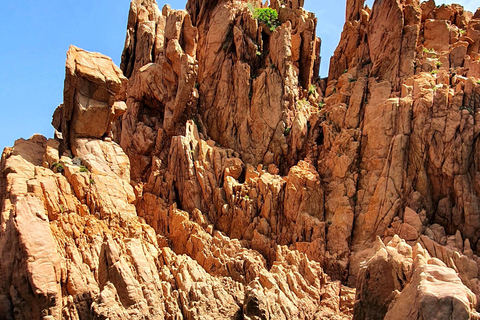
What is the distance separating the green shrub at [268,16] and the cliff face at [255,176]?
76cm

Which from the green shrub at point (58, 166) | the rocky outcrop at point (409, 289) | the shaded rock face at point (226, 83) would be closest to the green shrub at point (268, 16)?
the shaded rock face at point (226, 83)

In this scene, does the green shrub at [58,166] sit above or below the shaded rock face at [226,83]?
below

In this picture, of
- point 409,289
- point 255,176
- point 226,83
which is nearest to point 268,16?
point 226,83

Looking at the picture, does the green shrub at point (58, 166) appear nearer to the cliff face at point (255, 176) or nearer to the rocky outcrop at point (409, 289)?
the cliff face at point (255, 176)

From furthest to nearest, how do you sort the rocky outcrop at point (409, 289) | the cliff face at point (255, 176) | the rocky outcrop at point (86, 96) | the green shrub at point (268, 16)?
the green shrub at point (268, 16) < the rocky outcrop at point (86, 96) < the cliff face at point (255, 176) < the rocky outcrop at point (409, 289)

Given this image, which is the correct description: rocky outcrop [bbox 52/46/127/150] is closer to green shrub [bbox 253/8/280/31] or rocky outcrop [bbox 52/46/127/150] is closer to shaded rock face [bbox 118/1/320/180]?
shaded rock face [bbox 118/1/320/180]

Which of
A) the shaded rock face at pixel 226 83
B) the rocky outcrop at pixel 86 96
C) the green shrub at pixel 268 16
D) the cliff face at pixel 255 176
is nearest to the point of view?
the cliff face at pixel 255 176

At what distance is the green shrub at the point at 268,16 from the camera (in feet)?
143

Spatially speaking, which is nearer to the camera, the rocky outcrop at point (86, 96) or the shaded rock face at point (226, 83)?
the rocky outcrop at point (86, 96)

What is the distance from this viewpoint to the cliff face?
83.5 ft

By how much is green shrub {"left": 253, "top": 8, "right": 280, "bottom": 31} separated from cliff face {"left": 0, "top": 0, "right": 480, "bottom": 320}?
0.76 metres

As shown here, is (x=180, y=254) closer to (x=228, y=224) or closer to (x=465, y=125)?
(x=228, y=224)

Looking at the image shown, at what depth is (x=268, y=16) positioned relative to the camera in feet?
143

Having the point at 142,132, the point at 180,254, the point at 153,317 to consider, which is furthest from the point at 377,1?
the point at 153,317
